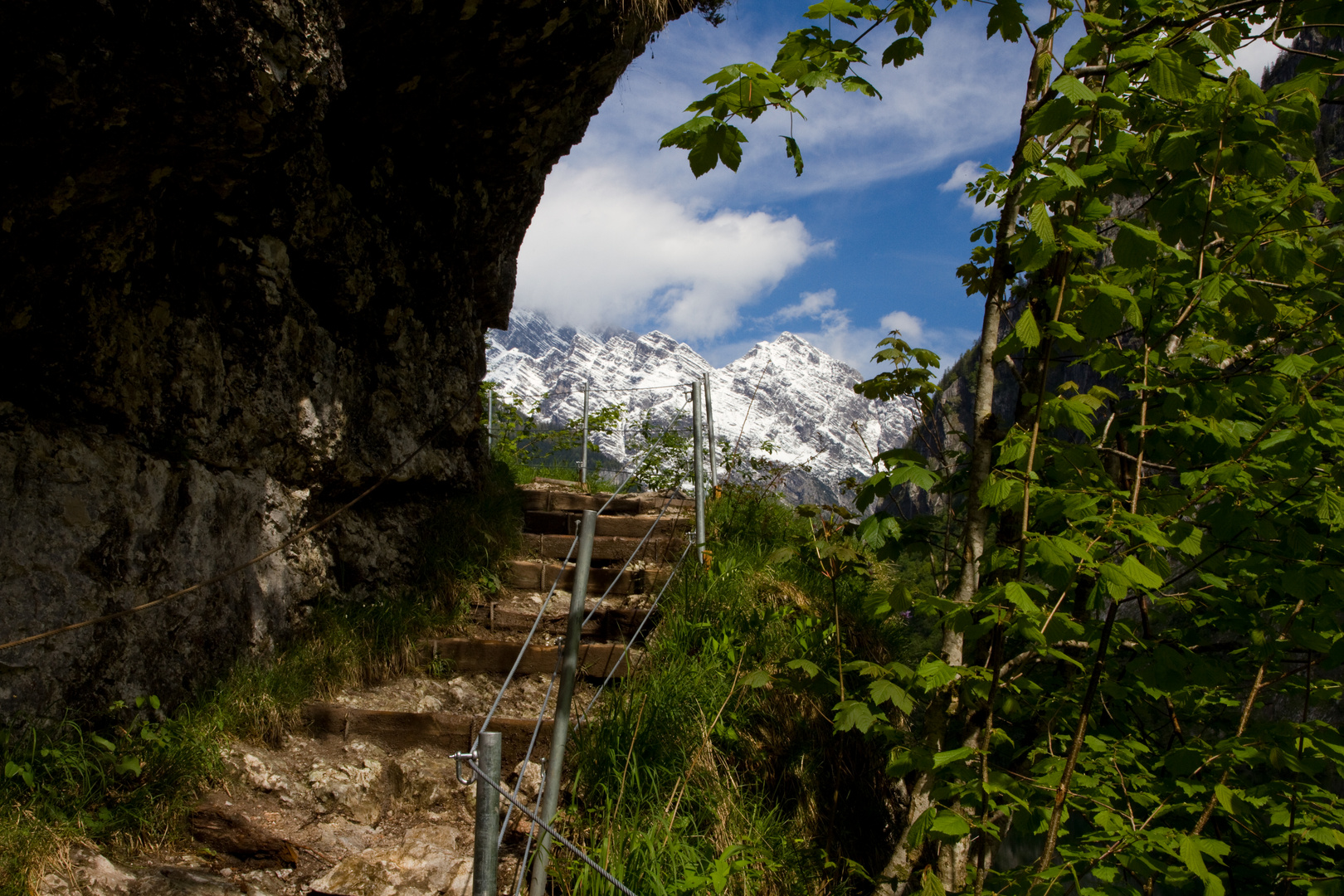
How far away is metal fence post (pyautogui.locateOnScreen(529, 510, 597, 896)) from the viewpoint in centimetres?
230

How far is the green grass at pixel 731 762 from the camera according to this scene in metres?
2.59

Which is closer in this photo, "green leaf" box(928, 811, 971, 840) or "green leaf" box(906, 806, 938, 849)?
"green leaf" box(928, 811, 971, 840)

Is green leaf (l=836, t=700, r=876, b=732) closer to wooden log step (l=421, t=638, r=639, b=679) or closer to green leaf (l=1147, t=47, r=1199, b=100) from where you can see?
green leaf (l=1147, t=47, r=1199, b=100)

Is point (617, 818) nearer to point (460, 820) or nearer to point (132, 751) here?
point (460, 820)

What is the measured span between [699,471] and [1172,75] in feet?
11.2

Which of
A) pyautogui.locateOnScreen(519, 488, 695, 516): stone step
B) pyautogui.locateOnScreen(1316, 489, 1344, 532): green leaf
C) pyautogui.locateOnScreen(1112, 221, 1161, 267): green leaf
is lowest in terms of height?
pyautogui.locateOnScreen(519, 488, 695, 516): stone step

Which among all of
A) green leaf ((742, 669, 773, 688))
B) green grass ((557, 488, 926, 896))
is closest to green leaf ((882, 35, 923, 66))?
green grass ((557, 488, 926, 896))

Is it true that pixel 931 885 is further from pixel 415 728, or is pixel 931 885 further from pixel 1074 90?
pixel 415 728

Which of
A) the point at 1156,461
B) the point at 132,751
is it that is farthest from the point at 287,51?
the point at 1156,461

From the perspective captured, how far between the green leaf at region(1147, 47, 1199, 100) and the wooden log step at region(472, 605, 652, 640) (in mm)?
3349

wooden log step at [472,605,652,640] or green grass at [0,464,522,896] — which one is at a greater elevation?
wooden log step at [472,605,652,640]

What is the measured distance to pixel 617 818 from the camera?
8.71 feet

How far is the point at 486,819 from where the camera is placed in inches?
66.5

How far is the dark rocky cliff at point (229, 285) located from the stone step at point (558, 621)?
0.56m
